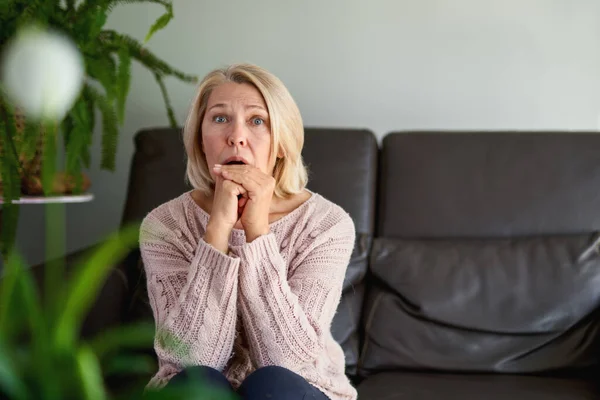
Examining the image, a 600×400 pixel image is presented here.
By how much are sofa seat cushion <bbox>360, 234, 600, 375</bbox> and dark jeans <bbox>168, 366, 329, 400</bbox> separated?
558 millimetres

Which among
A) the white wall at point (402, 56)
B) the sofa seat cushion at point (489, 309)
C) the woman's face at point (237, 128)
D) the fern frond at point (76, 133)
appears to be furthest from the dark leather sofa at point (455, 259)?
the woman's face at point (237, 128)

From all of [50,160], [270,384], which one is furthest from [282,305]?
[50,160]

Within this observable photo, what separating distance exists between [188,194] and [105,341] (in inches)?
41.5

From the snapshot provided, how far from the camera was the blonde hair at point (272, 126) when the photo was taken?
1.31m

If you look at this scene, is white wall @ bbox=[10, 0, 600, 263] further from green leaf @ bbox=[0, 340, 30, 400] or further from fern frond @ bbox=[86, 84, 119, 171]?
green leaf @ bbox=[0, 340, 30, 400]

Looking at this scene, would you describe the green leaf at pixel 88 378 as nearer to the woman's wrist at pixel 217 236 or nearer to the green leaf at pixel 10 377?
the green leaf at pixel 10 377

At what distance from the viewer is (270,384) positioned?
1.04 metres

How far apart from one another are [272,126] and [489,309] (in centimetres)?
68

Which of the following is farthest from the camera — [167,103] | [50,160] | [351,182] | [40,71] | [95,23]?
[167,103]

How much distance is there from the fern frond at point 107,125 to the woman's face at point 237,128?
52 centimetres

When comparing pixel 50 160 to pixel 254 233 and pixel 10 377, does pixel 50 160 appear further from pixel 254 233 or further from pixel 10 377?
pixel 10 377

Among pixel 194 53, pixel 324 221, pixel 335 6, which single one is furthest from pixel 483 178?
pixel 194 53

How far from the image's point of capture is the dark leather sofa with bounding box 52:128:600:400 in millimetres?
1561

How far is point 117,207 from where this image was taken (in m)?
2.29
